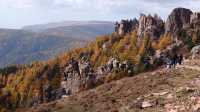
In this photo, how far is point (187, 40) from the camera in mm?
175250

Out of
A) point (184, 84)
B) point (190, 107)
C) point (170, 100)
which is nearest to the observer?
point (190, 107)

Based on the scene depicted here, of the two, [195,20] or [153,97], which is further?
[195,20]

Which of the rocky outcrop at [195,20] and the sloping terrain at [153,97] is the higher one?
the rocky outcrop at [195,20]

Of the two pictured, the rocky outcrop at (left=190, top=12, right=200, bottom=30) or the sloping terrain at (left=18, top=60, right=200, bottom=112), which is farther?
the rocky outcrop at (left=190, top=12, right=200, bottom=30)

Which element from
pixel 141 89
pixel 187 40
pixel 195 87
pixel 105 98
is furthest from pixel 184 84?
pixel 187 40

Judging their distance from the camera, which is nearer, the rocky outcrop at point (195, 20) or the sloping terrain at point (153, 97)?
the sloping terrain at point (153, 97)

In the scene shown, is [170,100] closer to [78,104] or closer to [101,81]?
[78,104]

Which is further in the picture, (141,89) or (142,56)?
(142,56)

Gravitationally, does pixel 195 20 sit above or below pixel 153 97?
above

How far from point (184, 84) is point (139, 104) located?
12252 millimetres

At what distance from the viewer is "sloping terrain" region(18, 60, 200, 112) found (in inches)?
2507

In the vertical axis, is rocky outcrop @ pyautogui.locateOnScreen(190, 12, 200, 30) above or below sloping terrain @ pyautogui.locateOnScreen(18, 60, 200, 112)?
above

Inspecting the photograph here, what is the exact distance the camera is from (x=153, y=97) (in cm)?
7344

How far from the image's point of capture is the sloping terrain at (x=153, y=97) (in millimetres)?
63675
